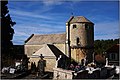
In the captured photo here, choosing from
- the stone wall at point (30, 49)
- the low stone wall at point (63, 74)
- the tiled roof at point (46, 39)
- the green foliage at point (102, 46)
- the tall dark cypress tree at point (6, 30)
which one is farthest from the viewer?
the green foliage at point (102, 46)

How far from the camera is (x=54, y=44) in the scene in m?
40.2

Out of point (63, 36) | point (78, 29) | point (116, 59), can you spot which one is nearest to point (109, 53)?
point (116, 59)

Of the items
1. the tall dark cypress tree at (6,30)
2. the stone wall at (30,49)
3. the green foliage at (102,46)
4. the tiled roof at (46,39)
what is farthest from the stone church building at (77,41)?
the green foliage at (102,46)

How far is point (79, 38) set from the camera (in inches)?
1499

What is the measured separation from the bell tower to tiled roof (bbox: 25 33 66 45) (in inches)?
77.3

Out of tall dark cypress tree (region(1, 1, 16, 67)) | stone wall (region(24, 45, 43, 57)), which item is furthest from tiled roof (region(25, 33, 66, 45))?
tall dark cypress tree (region(1, 1, 16, 67))

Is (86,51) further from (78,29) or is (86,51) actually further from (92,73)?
(92,73)

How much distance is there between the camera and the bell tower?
124 feet

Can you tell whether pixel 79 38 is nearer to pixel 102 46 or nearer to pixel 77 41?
pixel 77 41

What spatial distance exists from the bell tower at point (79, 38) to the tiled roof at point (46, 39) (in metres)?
1.96

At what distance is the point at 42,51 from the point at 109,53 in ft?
35.3

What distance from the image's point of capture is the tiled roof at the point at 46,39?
4056cm

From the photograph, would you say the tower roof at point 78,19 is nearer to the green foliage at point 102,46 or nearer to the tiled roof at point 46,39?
the tiled roof at point 46,39

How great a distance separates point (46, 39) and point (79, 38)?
727 cm
